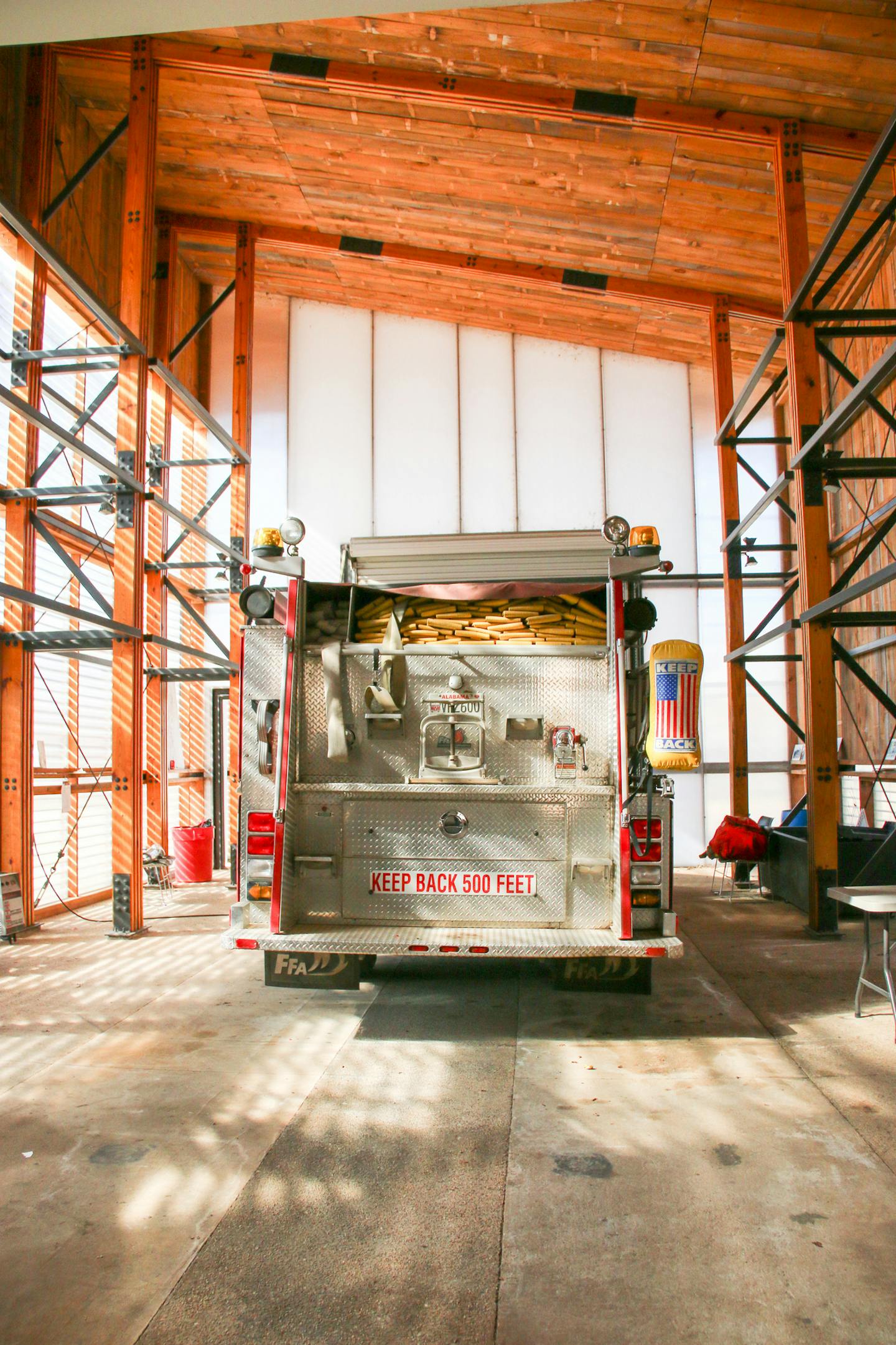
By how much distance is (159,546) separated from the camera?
12.6 metres

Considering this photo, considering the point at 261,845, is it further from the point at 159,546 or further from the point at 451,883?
the point at 159,546

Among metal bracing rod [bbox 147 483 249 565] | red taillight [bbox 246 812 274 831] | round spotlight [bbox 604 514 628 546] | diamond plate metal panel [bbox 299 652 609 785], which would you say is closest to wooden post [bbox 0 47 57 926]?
metal bracing rod [bbox 147 483 249 565]

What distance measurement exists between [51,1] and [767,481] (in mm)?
14087

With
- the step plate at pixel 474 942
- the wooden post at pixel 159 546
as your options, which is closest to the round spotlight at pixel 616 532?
the step plate at pixel 474 942

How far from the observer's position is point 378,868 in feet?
18.0

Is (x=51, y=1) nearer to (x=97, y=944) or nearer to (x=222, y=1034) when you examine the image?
(x=222, y=1034)

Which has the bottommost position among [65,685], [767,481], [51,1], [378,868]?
[378,868]

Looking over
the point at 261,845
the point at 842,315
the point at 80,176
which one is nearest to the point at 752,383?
the point at 842,315

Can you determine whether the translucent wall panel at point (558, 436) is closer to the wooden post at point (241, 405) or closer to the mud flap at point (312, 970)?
the wooden post at point (241, 405)

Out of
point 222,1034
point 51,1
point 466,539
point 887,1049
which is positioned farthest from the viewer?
point 466,539

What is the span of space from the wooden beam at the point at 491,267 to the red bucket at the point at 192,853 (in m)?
8.83

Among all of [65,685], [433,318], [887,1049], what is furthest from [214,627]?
[887,1049]

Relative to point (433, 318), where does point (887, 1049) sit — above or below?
below

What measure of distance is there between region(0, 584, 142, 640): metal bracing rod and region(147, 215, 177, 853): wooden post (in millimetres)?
3455
